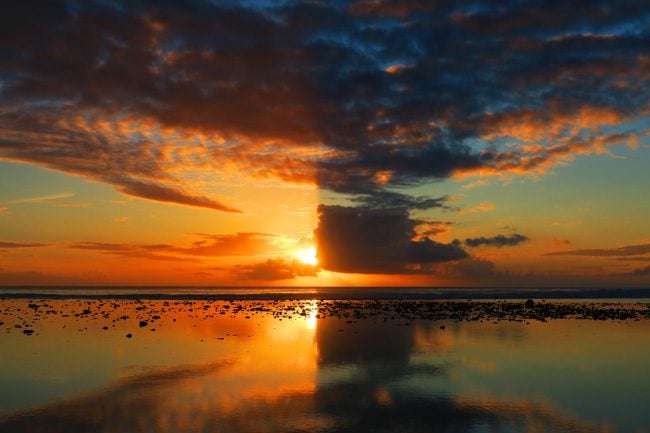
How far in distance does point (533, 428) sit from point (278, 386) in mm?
9224

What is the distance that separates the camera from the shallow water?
48.5ft

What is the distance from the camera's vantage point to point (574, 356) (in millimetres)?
26156

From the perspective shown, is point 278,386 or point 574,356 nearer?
point 278,386

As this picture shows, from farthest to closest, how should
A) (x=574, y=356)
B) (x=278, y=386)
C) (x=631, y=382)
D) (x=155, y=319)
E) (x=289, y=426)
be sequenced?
(x=155, y=319)
(x=574, y=356)
(x=631, y=382)
(x=278, y=386)
(x=289, y=426)

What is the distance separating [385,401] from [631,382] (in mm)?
11240

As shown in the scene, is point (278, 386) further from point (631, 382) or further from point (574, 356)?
point (574, 356)

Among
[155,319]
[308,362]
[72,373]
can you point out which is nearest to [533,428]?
[308,362]

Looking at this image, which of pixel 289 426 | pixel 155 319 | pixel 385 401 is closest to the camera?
pixel 289 426

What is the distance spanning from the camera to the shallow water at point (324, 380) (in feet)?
48.5

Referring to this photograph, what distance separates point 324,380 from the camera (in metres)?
20.2

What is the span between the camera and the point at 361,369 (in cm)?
2242

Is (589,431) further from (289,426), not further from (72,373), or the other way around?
(72,373)

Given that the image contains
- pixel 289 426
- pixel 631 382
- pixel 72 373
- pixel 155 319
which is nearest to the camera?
pixel 289 426

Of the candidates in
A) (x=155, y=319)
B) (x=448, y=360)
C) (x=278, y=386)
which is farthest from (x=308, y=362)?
(x=155, y=319)
